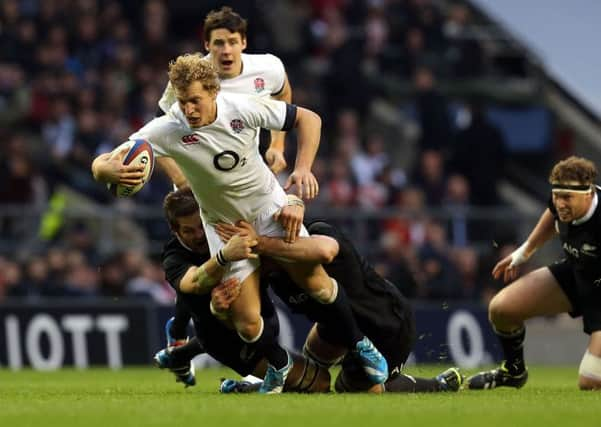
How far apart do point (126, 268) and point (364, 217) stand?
2.95m

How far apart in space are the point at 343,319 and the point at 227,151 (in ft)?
4.11

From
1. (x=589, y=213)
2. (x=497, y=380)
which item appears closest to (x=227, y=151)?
(x=589, y=213)

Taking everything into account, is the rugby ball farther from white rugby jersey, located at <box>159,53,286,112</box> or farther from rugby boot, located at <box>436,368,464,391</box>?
rugby boot, located at <box>436,368,464,391</box>

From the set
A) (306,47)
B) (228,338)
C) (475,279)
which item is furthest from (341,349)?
(306,47)

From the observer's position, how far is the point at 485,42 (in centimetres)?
2331

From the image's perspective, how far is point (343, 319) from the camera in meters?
9.38

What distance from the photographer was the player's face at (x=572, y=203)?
10.2m

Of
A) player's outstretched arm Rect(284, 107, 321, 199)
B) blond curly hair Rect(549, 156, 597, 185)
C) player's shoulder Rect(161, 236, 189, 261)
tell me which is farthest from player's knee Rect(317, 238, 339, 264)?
blond curly hair Rect(549, 156, 597, 185)

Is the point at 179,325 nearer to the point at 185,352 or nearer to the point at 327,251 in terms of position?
the point at 185,352

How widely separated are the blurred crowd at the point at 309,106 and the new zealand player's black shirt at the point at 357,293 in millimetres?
7110

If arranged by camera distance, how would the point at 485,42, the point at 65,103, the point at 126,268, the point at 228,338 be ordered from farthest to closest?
the point at 485,42, the point at 65,103, the point at 126,268, the point at 228,338

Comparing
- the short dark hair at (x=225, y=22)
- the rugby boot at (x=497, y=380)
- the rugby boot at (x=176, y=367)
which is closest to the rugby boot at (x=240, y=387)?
the rugby boot at (x=176, y=367)

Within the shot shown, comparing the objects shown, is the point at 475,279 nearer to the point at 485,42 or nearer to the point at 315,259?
the point at 485,42

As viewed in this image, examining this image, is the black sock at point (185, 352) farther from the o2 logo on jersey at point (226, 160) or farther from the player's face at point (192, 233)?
the o2 logo on jersey at point (226, 160)
